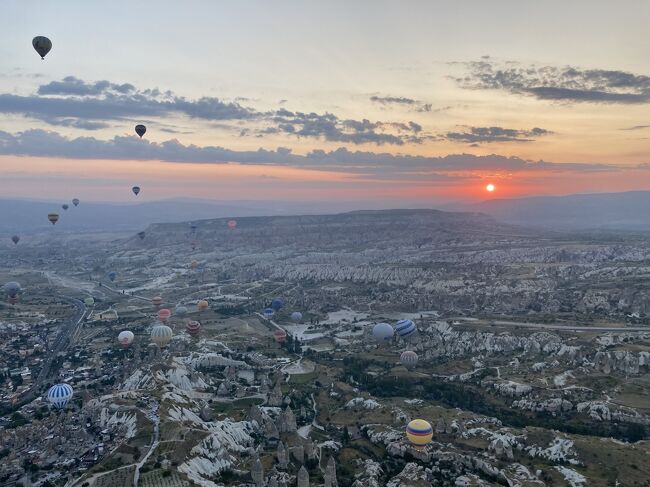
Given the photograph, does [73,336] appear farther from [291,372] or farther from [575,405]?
[575,405]

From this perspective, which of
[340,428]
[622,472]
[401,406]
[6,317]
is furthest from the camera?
[6,317]

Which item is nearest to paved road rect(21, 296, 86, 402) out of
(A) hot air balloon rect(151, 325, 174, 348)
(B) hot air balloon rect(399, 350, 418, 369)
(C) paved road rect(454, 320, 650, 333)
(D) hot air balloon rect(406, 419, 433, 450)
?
(A) hot air balloon rect(151, 325, 174, 348)

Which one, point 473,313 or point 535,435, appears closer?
point 535,435

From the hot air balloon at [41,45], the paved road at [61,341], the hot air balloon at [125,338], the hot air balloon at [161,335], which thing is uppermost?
the hot air balloon at [41,45]

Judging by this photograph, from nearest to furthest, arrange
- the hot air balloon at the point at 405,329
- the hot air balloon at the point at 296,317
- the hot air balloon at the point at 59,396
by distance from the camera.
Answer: the hot air balloon at the point at 59,396 → the hot air balloon at the point at 405,329 → the hot air balloon at the point at 296,317

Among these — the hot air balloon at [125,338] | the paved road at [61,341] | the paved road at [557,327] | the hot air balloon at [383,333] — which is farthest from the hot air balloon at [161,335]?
the paved road at [557,327]

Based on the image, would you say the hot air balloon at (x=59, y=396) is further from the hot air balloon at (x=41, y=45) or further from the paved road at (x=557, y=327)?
the paved road at (x=557, y=327)

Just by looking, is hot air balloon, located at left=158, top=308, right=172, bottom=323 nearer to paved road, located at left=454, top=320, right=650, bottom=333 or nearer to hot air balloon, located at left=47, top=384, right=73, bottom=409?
hot air balloon, located at left=47, top=384, right=73, bottom=409

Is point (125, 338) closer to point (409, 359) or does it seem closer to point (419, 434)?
point (409, 359)

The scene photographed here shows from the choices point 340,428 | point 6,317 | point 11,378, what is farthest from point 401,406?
point 6,317
